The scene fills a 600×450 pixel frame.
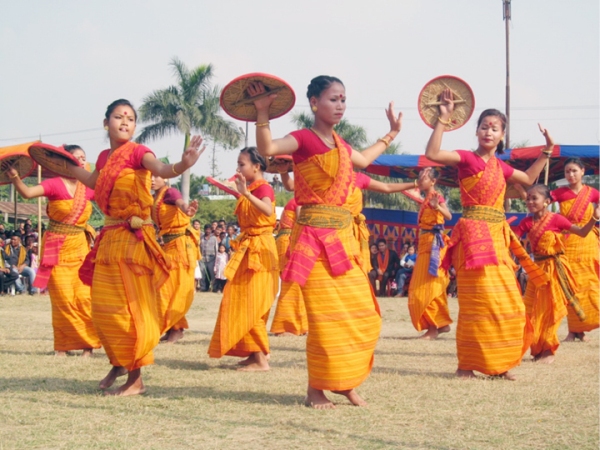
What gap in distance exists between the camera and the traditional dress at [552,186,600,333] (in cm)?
1020

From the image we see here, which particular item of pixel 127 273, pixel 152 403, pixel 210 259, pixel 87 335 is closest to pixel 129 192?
pixel 127 273

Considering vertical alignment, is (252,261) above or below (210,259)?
above

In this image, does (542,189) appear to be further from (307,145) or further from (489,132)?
(307,145)

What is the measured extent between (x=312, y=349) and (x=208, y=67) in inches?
1251

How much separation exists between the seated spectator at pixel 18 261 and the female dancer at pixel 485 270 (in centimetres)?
Result: 1356

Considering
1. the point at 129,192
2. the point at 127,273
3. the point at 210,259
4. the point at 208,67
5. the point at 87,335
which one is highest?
the point at 208,67

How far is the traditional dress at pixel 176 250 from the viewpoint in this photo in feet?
31.2

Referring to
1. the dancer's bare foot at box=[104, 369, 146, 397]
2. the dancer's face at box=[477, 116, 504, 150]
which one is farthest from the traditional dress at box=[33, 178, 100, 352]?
the dancer's face at box=[477, 116, 504, 150]

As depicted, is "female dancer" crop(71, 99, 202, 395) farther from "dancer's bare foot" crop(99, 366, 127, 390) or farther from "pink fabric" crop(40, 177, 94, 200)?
"pink fabric" crop(40, 177, 94, 200)

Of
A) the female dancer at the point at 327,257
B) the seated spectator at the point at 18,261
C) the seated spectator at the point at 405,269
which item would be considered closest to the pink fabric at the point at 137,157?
the female dancer at the point at 327,257

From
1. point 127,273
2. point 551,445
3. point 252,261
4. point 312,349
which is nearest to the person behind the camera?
point 551,445

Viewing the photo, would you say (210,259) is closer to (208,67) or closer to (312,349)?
(312,349)

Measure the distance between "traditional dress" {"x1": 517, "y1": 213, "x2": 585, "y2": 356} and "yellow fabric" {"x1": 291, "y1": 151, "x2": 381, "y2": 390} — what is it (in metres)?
3.21

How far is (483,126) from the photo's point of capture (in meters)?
7.20
